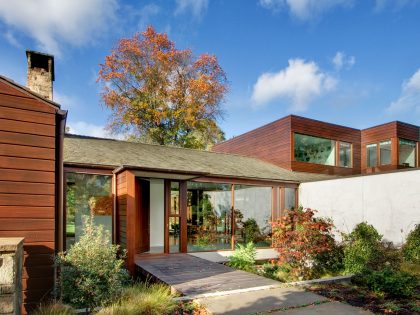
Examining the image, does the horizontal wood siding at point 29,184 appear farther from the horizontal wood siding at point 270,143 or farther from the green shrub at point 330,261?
the horizontal wood siding at point 270,143

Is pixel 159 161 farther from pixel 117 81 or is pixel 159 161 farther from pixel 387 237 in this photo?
pixel 117 81

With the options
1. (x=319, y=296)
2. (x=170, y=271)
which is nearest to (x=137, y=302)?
(x=170, y=271)

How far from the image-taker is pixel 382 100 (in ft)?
71.2

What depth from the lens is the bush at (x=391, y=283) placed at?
6066 mm

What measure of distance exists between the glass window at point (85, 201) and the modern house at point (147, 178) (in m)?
0.03

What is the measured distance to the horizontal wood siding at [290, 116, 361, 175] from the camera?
52.3ft

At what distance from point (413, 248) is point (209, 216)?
649cm

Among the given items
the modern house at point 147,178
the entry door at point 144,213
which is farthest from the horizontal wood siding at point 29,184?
the entry door at point 144,213

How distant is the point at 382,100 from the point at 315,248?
17.5 metres

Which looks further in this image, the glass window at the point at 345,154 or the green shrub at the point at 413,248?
the glass window at the point at 345,154

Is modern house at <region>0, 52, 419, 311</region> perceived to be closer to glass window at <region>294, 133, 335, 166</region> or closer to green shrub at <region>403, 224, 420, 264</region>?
glass window at <region>294, 133, 335, 166</region>

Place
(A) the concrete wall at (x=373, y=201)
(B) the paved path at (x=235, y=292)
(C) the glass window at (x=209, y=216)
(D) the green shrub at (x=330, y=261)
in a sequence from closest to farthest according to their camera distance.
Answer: (B) the paved path at (x=235, y=292) < (D) the green shrub at (x=330, y=261) < (A) the concrete wall at (x=373, y=201) < (C) the glass window at (x=209, y=216)

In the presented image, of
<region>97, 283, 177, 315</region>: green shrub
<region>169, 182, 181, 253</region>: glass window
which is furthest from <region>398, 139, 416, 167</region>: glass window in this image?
<region>97, 283, 177, 315</region>: green shrub

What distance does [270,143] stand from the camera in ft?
56.3
